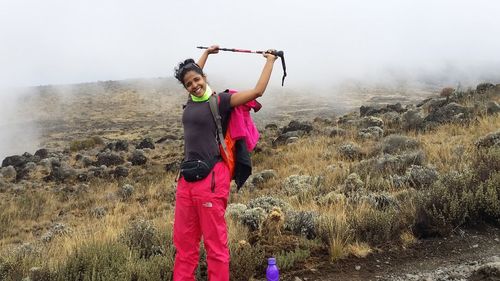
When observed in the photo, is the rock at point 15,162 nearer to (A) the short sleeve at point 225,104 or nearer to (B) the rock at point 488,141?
(B) the rock at point 488,141

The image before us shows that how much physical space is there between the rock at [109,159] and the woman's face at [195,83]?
13.7m

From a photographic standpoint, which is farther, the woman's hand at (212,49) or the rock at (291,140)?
the rock at (291,140)

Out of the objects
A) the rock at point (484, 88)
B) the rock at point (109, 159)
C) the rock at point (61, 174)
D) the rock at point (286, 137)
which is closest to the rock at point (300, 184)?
the rock at point (286, 137)

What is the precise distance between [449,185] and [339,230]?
1.57m

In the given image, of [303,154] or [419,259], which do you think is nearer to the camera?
[419,259]

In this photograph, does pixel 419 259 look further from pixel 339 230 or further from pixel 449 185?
pixel 449 185

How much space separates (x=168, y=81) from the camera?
5622cm

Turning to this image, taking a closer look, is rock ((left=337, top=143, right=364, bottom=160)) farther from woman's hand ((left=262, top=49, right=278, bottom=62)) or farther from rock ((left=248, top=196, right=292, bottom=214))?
woman's hand ((left=262, top=49, right=278, bottom=62))

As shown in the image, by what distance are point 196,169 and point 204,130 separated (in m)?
0.28

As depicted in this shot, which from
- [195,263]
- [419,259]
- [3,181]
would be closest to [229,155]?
[195,263]

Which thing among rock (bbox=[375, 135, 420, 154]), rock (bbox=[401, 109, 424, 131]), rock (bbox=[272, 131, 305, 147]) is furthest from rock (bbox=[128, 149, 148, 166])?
rock (bbox=[375, 135, 420, 154])

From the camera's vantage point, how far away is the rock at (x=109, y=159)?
16.6 meters

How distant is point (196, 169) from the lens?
11.1 feet

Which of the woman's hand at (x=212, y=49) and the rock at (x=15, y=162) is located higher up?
the woman's hand at (x=212, y=49)
